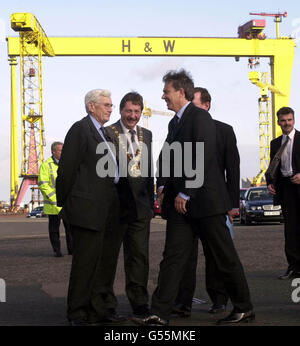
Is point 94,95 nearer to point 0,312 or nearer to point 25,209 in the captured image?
point 0,312

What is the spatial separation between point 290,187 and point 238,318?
2.83m

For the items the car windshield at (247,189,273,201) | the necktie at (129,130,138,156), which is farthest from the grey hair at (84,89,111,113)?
the car windshield at (247,189,273,201)

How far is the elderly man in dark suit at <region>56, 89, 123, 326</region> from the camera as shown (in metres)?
5.20

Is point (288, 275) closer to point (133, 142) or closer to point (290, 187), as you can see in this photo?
point (290, 187)

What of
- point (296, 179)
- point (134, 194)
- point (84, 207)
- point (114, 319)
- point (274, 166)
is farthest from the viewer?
point (274, 166)

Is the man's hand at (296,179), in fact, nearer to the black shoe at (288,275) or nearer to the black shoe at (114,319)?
the black shoe at (288,275)

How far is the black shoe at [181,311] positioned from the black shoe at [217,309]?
0.19m

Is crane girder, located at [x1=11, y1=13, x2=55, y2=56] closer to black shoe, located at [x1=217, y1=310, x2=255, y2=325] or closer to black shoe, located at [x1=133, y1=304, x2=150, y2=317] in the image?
black shoe, located at [x1=133, y1=304, x2=150, y2=317]

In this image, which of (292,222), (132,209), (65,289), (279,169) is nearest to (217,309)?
(132,209)

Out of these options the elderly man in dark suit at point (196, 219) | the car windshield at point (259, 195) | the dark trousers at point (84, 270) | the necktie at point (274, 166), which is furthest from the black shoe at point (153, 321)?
the car windshield at point (259, 195)

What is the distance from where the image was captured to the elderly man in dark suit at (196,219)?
5039mm

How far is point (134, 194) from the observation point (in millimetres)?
5566

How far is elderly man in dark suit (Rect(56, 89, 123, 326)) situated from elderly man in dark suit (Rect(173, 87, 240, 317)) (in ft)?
1.97

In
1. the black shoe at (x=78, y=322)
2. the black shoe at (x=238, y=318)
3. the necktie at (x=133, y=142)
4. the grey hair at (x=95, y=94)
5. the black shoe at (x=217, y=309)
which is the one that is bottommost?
the black shoe at (x=217, y=309)
